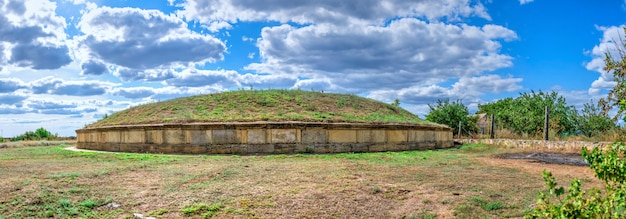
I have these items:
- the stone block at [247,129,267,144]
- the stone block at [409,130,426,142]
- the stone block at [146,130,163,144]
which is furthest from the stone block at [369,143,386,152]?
the stone block at [146,130,163,144]

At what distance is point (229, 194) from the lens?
5820 millimetres

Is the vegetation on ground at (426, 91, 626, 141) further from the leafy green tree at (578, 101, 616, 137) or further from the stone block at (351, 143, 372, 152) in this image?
the stone block at (351, 143, 372, 152)

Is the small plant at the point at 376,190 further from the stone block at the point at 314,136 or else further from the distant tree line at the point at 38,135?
the distant tree line at the point at 38,135

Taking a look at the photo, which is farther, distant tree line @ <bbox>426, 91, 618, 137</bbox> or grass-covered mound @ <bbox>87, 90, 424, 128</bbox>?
distant tree line @ <bbox>426, 91, 618, 137</bbox>

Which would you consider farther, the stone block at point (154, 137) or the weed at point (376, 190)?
the stone block at point (154, 137)

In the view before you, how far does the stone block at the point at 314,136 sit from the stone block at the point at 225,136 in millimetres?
1897

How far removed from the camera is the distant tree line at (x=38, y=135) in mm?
28875

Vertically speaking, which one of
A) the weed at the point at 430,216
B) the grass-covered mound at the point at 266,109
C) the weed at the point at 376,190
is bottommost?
the weed at the point at 430,216

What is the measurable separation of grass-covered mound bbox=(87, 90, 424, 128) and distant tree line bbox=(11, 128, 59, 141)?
15.6m

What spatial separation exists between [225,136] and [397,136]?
18.4 ft

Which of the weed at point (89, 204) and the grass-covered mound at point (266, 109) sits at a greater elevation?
the grass-covered mound at point (266, 109)

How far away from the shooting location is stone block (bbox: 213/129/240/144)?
39.3 ft

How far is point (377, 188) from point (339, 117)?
7.58m

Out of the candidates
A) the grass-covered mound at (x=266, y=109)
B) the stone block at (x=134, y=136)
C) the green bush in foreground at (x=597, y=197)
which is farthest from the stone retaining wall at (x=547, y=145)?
the stone block at (x=134, y=136)
